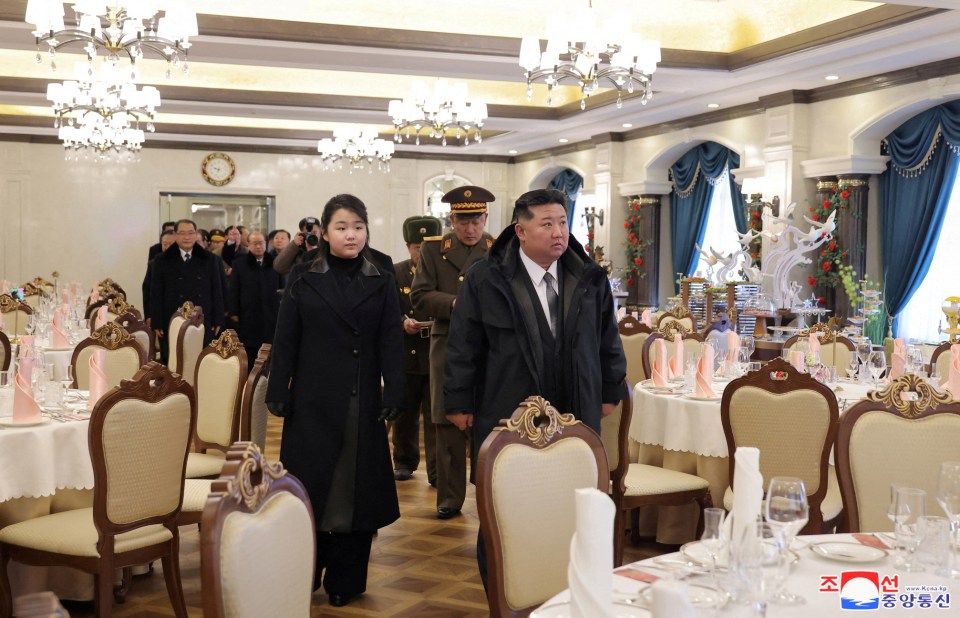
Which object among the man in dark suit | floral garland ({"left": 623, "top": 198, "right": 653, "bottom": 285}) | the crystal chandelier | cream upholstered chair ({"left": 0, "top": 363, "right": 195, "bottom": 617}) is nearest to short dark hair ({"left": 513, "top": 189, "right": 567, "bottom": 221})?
cream upholstered chair ({"left": 0, "top": 363, "right": 195, "bottom": 617})

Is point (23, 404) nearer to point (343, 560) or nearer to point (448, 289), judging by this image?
point (343, 560)

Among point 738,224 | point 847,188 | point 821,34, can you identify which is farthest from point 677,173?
point 821,34

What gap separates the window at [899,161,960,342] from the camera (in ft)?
31.2

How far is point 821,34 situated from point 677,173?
201 inches

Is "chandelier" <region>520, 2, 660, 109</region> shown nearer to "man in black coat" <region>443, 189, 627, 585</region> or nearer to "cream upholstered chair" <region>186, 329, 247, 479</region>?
"cream upholstered chair" <region>186, 329, 247, 479</region>

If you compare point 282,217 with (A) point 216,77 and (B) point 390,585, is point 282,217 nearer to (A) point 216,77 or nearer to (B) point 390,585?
(A) point 216,77

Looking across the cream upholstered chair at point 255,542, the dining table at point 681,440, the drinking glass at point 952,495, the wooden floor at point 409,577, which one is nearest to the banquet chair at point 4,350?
the wooden floor at point 409,577

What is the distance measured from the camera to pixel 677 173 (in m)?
13.3

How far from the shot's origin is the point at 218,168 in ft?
53.0

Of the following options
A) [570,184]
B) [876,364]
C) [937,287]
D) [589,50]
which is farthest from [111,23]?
[570,184]

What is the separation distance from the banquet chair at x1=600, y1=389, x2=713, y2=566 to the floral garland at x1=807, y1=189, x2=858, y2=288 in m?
5.87

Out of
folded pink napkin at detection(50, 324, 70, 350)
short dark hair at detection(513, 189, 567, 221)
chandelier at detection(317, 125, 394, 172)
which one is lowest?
folded pink napkin at detection(50, 324, 70, 350)

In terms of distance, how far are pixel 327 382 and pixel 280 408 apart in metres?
0.21

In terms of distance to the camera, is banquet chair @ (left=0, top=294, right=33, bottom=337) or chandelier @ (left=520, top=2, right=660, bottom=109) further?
banquet chair @ (left=0, top=294, right=33, bottom=337)
